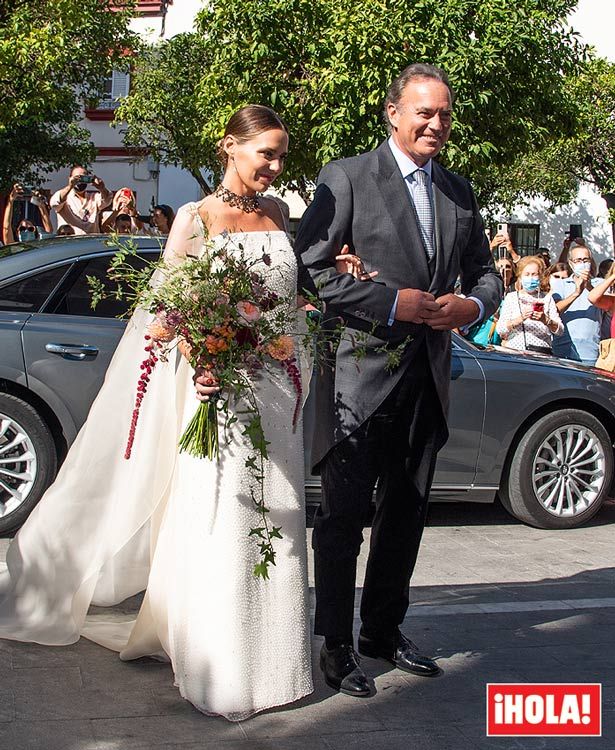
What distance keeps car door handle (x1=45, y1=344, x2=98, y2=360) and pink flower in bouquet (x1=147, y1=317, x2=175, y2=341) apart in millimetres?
2922

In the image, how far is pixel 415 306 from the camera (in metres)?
4.13

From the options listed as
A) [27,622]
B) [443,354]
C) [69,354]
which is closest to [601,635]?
[443,354]

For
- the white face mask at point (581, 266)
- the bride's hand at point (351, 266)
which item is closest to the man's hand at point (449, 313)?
the bride's hand at point (351, 266)

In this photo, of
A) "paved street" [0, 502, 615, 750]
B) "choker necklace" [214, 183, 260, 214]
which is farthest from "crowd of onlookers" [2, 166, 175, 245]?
"choker necklace" [214, 183, 260, 214]

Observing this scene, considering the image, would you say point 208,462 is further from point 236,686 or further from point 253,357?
point 236,686

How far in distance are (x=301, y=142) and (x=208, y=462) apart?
559 inches

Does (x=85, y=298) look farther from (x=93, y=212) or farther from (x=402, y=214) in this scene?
(x=93, y=212)

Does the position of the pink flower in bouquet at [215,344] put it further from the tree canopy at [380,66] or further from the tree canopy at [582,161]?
the tree canopy at [582,161]

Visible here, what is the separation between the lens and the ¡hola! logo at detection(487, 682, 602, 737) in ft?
13.0

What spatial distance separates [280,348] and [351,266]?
1.43 ft

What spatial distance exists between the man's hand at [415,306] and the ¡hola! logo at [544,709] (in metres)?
1.40

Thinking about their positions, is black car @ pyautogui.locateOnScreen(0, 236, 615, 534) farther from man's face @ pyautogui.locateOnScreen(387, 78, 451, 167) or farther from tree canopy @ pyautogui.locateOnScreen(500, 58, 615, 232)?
tree canopy @ pyautogui.locateOnScreen(500, 58, 615, 232)

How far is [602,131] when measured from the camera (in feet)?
87.7

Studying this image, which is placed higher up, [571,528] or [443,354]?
[443,354]
